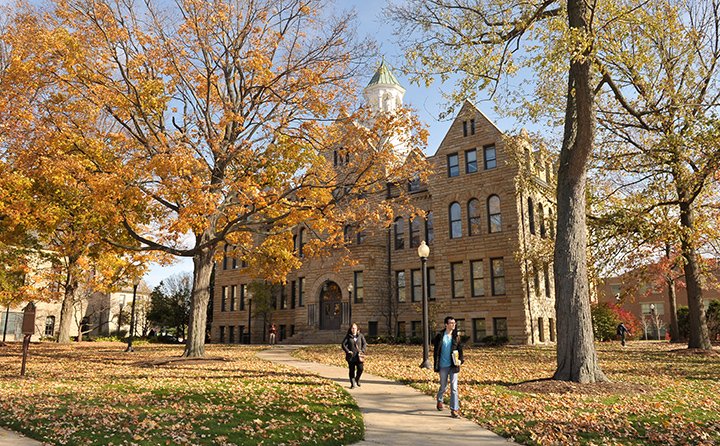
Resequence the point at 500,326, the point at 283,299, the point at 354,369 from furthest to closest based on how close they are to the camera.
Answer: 1. the point at 283,299
2. the point at 500,326
3. the point at 354,369

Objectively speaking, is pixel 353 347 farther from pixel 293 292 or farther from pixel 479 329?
pixel 293 292

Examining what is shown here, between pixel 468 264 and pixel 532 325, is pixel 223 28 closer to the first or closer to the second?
pixel 468 264

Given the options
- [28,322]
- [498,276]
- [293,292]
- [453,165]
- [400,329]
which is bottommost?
[400,329]

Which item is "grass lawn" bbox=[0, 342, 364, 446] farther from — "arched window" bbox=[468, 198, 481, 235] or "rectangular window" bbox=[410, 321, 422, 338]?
"arched window" bbox=[468, 198, 481, 235]

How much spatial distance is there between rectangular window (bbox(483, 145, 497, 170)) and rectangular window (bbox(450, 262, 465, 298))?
19.5 feet

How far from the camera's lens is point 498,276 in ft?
93.6

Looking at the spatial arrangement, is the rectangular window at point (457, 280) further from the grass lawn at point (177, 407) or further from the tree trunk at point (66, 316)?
the tree trunk at point (66, 316)

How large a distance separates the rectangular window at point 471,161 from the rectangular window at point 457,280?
5613mm

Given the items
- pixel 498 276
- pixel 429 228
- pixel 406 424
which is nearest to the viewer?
pixel 406 424

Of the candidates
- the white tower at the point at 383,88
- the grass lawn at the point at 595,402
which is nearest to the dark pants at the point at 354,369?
the grass lawn at the point at 595,402

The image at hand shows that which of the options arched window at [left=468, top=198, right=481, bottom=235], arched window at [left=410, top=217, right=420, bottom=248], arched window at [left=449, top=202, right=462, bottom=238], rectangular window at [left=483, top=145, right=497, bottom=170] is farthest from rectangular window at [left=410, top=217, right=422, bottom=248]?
rectangular window at [left=483, top=145, right=497, bottom=170]

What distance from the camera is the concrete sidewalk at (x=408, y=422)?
23.9 feet

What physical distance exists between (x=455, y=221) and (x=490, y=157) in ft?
14.0

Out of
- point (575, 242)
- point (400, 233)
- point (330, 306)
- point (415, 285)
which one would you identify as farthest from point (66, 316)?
point (575, 242)
